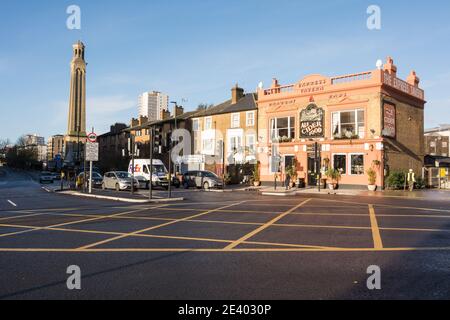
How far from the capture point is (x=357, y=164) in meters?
31.0

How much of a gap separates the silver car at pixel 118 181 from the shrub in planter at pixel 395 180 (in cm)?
1900

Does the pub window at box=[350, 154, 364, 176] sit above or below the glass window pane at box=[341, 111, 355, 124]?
below

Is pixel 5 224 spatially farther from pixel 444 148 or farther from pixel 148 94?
pixel 148 94

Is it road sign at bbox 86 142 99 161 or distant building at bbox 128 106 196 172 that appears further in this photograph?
distant building at bbox 128 106 196 172

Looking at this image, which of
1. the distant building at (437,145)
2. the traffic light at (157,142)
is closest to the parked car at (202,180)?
the traffic light at (157,142)

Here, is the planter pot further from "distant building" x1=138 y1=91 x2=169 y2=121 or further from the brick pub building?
"distant building" x1=138 y1=91 x2=169 y2=121

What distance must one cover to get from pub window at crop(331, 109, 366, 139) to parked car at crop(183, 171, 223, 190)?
10.5 meters

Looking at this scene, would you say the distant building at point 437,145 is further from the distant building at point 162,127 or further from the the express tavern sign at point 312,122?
the the express tavern sign at point 312,122

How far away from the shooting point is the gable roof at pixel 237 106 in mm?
42897

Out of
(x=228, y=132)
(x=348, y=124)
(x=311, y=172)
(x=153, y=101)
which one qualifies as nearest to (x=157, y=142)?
(x=311, y=172)

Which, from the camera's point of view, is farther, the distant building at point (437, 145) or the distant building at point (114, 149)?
the distant building at point (437, 145)

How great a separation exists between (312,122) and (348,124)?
3.19 meters

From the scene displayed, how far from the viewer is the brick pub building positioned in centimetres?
3034

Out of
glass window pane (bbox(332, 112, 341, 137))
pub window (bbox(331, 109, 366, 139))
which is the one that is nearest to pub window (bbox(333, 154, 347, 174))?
pub window (bbox(331, 109, 366, 139))
